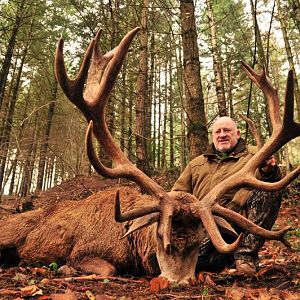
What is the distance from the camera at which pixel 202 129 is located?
252 inches

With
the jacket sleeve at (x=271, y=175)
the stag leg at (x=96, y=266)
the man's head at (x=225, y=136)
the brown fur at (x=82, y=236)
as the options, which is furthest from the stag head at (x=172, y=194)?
the man's head at (x=225, y=136)

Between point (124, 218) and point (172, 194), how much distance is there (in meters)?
0.73

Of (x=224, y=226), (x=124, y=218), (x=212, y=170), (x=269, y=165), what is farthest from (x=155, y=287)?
(x=212, y=170)

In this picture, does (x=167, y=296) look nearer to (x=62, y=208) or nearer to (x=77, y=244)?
(x=77, y=244)

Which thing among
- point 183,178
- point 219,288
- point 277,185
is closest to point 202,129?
point 183,178

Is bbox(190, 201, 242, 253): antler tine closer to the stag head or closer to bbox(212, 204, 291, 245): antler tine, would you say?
the stag head

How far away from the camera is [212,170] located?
5.54 m

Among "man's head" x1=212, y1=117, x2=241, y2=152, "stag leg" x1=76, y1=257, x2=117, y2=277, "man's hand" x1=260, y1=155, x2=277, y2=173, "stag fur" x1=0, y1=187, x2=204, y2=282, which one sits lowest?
"stag leg" x1=76, y1=257, x2=117, y2=277

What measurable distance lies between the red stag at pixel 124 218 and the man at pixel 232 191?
0.44 m

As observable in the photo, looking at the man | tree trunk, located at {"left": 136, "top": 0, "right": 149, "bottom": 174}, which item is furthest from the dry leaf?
tree trunk, located at {"left": 136, "top": 0, "right": 149, "bottom": 174}

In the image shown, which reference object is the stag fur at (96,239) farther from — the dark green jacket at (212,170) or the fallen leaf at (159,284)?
the dark green jacket at (212,170)

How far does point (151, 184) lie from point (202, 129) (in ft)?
7.01

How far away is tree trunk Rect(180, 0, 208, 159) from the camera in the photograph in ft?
21.1

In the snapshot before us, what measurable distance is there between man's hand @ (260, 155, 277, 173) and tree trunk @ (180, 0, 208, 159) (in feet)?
5.58
